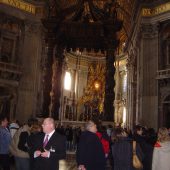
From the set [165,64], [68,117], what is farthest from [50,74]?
[68,117]

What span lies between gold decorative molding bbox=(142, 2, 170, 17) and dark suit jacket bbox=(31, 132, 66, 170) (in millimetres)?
14872

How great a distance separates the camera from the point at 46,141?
3.56 meters

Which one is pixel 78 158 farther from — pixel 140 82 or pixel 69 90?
Result: pixel 69 90

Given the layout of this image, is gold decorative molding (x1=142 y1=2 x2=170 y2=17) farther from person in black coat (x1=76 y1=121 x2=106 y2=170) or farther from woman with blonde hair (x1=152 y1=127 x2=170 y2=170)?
person in black coat (x1=76 y1=121 x2=106 y2=170)

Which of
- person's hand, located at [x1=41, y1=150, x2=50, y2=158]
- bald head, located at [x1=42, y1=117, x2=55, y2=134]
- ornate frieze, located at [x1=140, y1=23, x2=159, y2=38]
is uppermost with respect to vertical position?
ornate frieze, located at [x1=140, y1=23, x2=159, y2=38]

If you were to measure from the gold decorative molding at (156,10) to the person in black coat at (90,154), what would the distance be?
14171 millimetres

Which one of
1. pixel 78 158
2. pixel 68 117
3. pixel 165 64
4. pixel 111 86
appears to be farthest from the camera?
pixel 68 117

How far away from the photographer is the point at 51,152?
3490 millimetres

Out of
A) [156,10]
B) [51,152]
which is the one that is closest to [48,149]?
[51,152]

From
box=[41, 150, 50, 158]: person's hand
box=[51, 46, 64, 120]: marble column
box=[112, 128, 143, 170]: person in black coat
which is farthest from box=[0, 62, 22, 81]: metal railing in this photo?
box=[41, 150, 50, 158]: person's hand

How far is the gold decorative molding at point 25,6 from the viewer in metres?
17.3

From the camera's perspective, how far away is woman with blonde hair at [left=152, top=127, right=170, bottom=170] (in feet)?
15.4

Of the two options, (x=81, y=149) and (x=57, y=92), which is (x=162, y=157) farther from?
(x=57, y=92)

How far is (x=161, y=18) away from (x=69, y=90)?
16.7 meters
